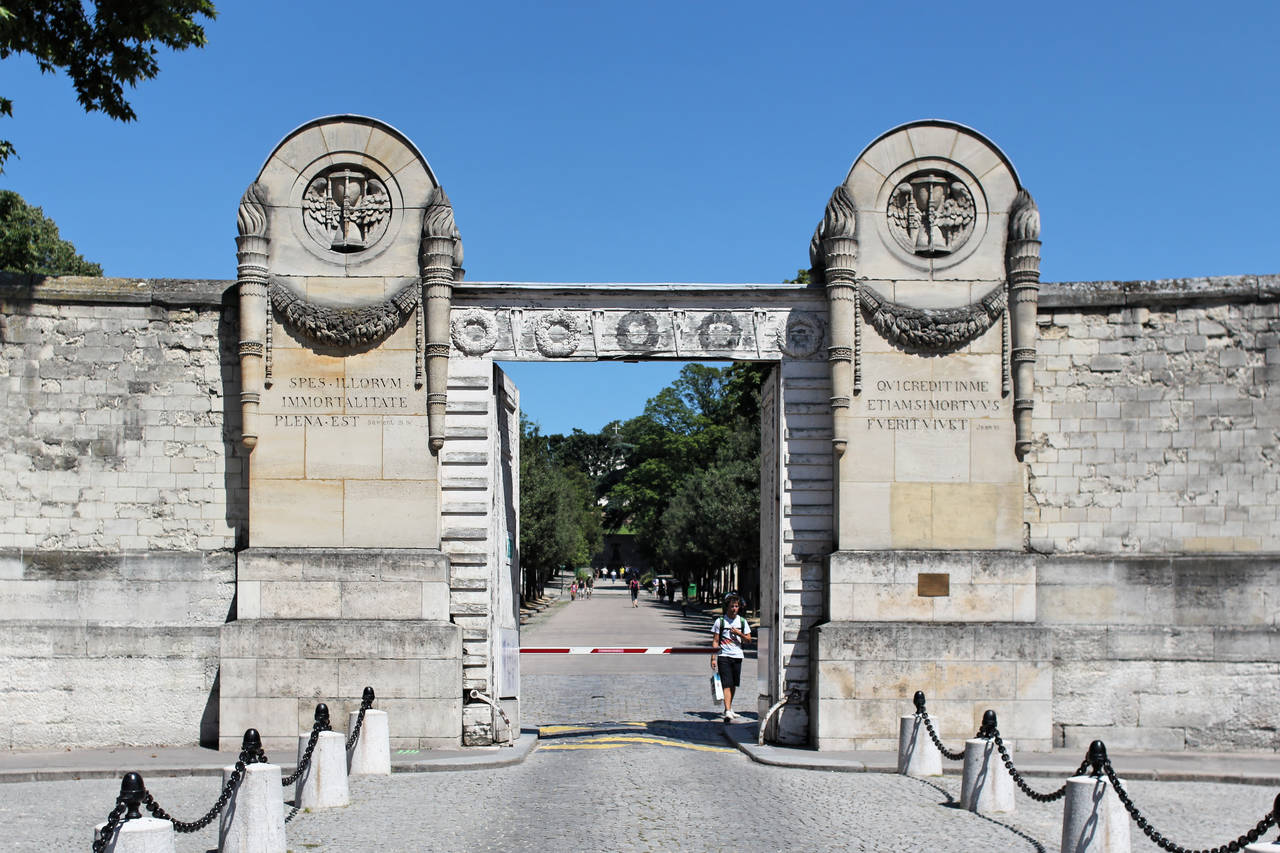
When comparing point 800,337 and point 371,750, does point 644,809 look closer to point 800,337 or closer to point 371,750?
point 371,750

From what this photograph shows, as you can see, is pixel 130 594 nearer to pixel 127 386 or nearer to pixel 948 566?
pixel 127 386

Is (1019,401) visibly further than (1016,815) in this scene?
Yes

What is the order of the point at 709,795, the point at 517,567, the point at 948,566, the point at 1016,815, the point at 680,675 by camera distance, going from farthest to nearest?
the point at 680,675 → the point at 517,567 → the point at 948,566 → the point at 709,795 → the point at 1016,815

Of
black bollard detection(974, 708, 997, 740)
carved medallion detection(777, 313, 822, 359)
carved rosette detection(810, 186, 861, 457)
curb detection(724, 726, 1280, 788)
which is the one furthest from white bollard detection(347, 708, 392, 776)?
carved medallion detection(777, 313, 822, 359)

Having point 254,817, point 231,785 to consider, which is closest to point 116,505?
point 231,785

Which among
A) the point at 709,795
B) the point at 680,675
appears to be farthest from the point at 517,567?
the point at 680,675

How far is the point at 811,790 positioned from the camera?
39.1ft

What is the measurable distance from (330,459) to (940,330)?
7127 millimetres

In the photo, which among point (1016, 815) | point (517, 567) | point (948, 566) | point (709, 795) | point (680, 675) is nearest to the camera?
point (1016, 815)

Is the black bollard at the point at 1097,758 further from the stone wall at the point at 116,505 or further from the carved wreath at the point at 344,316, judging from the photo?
the stone wall at the point at 116,505

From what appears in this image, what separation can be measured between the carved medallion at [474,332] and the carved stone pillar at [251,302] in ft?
7.24

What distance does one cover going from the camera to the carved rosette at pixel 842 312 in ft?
47.8

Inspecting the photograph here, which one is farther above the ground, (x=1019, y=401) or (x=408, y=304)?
(x=408, y=304)

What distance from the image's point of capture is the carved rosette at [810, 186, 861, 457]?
14.6 m
